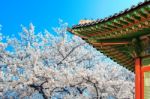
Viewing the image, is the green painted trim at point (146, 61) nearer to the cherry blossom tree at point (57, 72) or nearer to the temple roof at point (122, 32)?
the temple roof at point (122, 32)

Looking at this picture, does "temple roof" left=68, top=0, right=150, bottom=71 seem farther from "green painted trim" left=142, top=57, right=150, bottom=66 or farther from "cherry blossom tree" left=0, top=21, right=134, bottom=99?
"cherry blossom tree" left=0, top=21, right=134, bottom=99

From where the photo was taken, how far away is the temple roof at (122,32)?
7.60m

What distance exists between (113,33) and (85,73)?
57.1 ft

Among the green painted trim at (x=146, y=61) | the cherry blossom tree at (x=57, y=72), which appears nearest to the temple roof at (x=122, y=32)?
the green painted trim at (x=146, y=61)

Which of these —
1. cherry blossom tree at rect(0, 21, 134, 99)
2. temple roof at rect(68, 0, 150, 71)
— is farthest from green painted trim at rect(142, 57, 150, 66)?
cherry blossom tree at rect(0, 21, 134, 99)

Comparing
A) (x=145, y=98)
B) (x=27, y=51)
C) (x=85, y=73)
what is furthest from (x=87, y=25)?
(x=27, y=51)

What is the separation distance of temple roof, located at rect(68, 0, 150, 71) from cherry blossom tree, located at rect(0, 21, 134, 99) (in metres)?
16.1

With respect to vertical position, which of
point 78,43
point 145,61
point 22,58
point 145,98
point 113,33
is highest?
point 78,43

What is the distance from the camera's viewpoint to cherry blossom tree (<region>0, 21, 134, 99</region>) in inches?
1033

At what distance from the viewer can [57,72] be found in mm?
26781

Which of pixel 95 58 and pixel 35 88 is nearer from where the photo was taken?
pixel 35 88

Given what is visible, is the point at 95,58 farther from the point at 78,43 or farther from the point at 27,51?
the point at 27,51

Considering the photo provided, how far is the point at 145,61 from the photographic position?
8.75 m

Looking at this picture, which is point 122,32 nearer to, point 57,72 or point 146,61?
point 146,61
